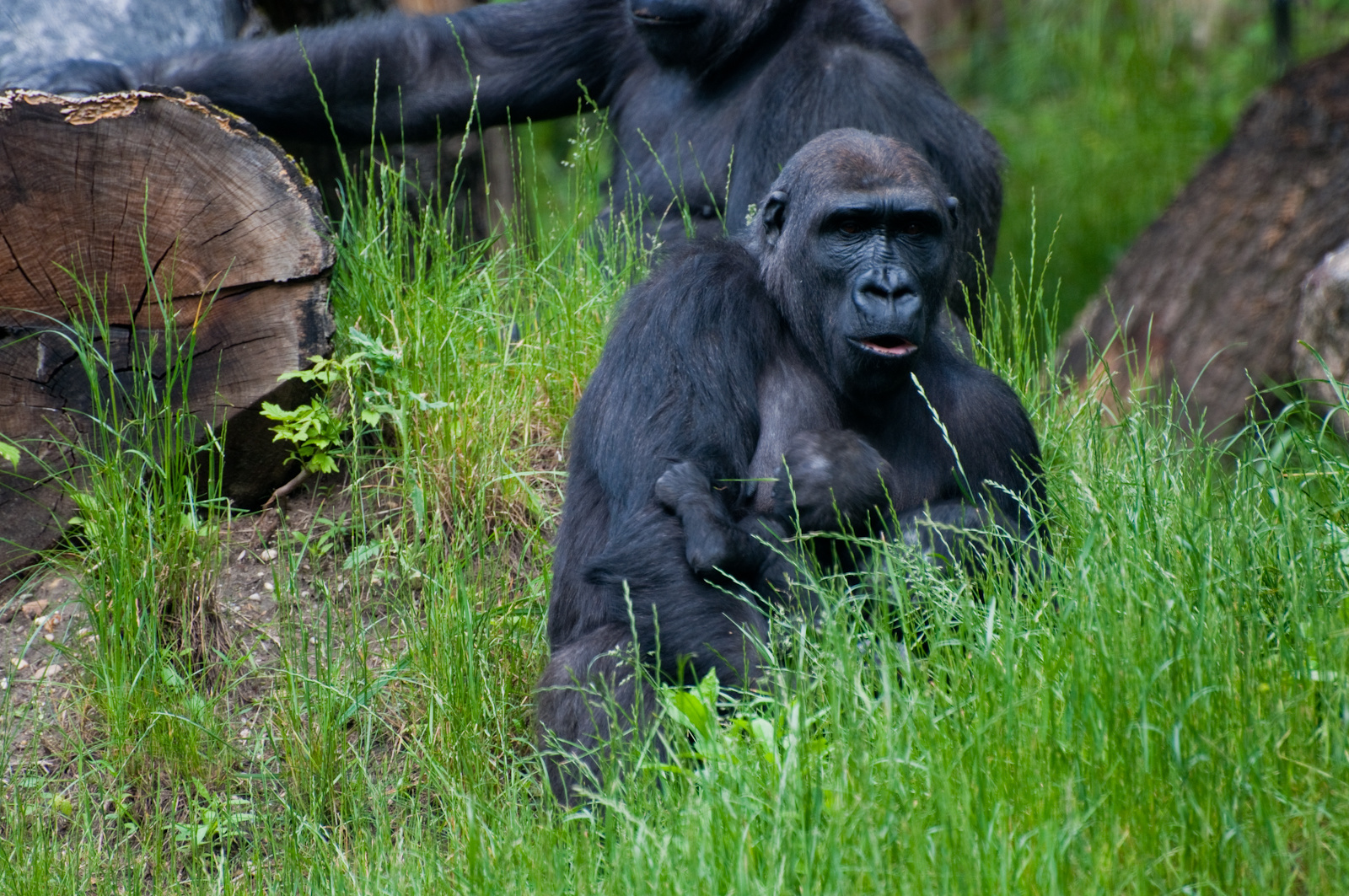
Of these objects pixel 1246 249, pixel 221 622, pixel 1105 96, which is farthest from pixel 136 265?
pixel 1105 96

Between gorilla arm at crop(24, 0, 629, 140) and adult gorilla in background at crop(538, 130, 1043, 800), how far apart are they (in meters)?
2.12

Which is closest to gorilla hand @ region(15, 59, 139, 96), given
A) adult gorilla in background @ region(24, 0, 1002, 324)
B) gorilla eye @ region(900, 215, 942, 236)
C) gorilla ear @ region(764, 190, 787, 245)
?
adult gorilla in background @ region(24, 0, 1002, 324)

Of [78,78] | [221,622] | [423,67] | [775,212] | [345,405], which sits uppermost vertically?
[423,67]

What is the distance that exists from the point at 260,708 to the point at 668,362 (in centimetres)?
152

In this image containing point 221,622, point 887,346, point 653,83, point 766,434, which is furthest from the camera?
point 653,83

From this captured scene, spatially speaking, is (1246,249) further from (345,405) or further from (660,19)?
(345,405)

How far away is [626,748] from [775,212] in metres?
1.49

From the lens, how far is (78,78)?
492cm

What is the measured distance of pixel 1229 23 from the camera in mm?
14117

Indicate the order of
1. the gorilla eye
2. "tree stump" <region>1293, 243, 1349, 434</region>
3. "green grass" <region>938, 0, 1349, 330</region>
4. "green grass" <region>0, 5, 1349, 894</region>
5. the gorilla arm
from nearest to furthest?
"green grass" <region>0, 5, 1349, 894</region>, the gorilla eye, the gorilla arm, "tree stump" <region>1293, 243, 1349, 434</region>, "green grass" <region>938, 0, 1349, 330</region>

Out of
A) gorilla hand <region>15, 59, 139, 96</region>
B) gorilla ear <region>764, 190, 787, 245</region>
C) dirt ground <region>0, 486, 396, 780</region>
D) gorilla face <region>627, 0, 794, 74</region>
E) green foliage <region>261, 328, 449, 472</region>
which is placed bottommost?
dirt ground <region>0, 486, 396, 780</region>

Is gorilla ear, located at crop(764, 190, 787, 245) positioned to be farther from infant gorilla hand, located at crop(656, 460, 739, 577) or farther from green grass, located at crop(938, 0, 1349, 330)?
green grass, located at crop(938, 0, 1349, 330)

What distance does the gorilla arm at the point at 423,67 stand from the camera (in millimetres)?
5457

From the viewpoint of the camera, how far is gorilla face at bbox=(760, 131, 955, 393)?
3.43 meters
